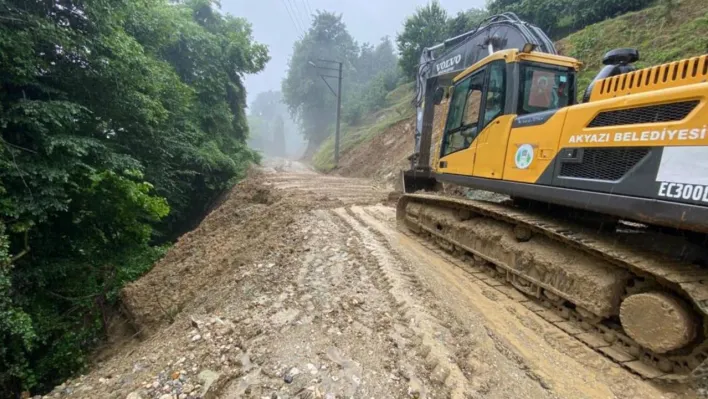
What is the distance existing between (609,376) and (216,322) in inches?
124

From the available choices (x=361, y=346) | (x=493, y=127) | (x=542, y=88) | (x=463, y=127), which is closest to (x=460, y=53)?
(x=463, y=127)

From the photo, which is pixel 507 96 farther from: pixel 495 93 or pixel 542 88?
pixel 542 88

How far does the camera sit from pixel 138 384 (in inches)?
91.6

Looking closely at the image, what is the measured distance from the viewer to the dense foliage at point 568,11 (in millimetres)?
12281

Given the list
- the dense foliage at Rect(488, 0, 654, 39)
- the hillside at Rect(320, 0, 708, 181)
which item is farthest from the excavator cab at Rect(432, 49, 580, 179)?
the dense foliage at Rect(488, 0, 654, 39)

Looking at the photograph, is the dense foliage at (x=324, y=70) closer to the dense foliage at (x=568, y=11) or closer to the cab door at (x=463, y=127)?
the dense foliage at (x=568, y=11)

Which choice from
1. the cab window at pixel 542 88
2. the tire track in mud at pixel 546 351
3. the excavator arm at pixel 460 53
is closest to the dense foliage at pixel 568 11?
the excavator arm at pixel 460 53

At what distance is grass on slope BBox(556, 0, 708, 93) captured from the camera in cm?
823

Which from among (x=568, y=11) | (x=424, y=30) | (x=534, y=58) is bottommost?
(x=534, y=58)

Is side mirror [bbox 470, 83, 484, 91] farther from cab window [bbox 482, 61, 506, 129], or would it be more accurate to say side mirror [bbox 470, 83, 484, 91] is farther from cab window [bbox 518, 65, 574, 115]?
cab window [bbox 518, 65, 574, 115]

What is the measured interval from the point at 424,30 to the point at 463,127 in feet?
65.5

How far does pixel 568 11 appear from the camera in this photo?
14070mm

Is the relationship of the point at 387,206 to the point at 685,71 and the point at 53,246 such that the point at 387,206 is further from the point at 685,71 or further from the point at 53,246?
the point at 53,246

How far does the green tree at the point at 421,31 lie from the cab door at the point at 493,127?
1887 centimetres
